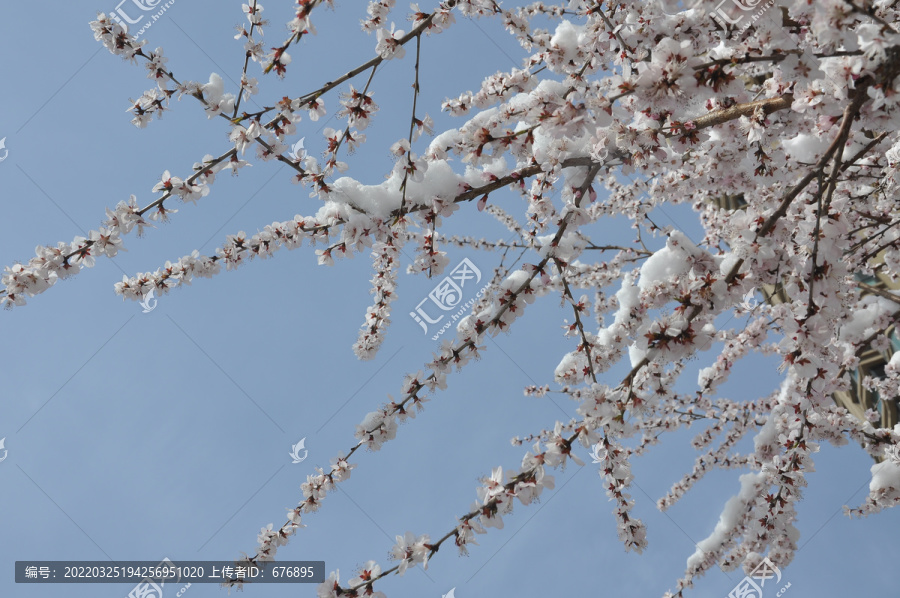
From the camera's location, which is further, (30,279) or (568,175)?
(568,175)

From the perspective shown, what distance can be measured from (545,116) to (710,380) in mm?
4319

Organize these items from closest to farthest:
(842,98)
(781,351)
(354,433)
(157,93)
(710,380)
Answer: (842,98)
(781,351)
(157,93)
(354,433)
(710,380)

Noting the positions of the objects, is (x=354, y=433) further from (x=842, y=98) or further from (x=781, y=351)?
(x=842, y=98)

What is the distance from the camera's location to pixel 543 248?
2652 millimetres

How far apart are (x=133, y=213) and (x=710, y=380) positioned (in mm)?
5418

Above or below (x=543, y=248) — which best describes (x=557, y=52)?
above

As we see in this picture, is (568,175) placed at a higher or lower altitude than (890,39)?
higher

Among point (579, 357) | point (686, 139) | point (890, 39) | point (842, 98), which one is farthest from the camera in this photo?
point (579, 357)

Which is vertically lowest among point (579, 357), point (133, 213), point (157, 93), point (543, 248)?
point (579, 357)

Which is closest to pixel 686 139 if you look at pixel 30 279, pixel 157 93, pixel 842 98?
pixel 842 98

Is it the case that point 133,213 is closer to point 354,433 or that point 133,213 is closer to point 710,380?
point 354,433

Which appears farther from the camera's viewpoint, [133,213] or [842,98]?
[133,213]

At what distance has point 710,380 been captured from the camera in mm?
5277

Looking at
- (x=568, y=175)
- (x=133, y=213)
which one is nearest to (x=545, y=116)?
(x=568, y=175)
